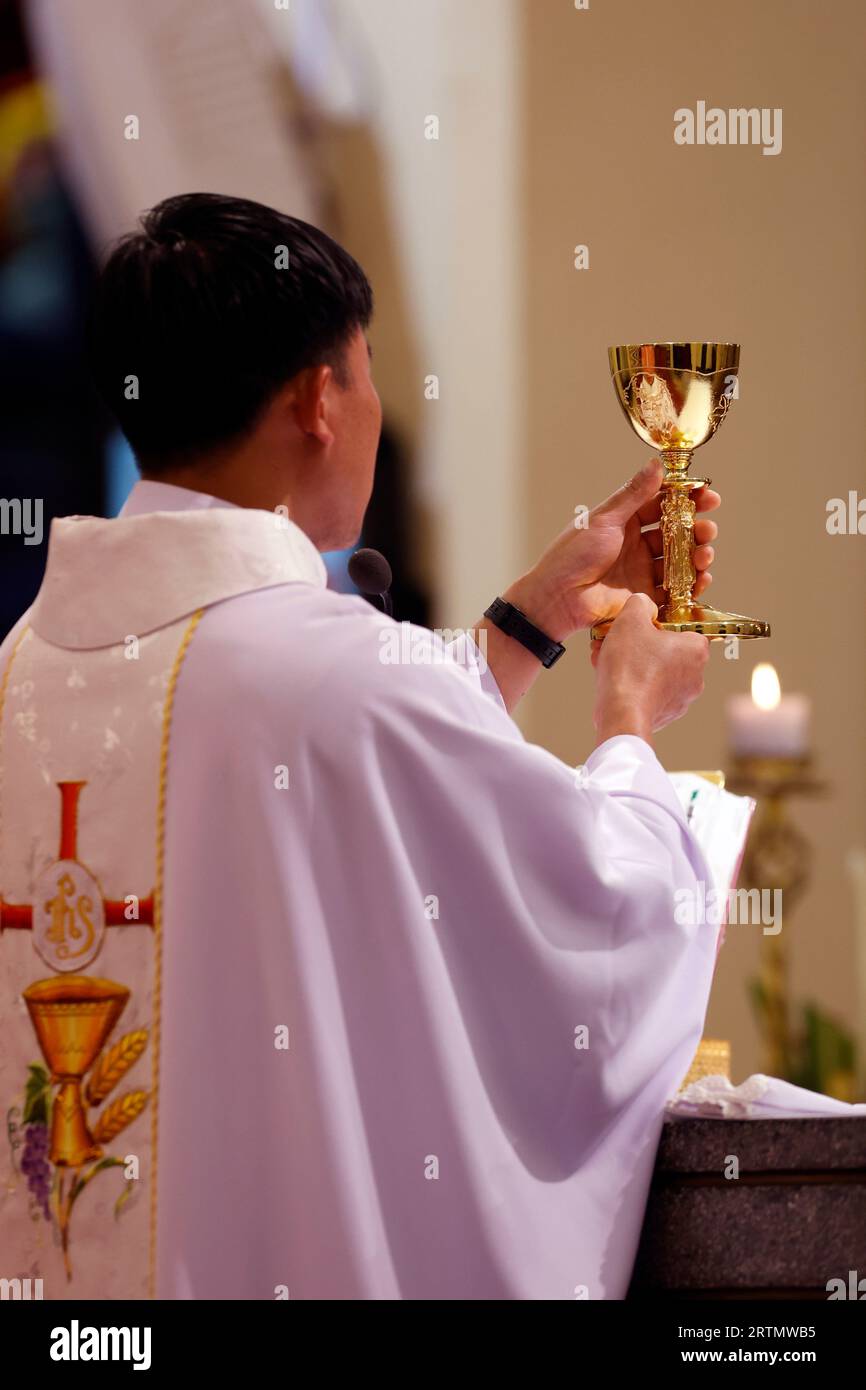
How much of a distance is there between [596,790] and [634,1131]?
1.00 ft

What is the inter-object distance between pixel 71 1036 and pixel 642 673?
0.67 metres

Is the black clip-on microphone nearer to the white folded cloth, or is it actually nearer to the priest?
the priest

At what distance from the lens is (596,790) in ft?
5.25

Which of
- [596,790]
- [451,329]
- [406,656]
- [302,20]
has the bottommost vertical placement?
[596,790]

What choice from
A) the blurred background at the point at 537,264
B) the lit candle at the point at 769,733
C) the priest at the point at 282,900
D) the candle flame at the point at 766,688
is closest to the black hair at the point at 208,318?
the priest at the point at 282,900

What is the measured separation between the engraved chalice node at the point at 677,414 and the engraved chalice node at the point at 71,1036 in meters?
0.76

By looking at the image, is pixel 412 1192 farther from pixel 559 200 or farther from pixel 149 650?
pixel 559 200

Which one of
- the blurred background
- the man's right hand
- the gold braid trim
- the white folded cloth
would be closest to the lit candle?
the blurred background

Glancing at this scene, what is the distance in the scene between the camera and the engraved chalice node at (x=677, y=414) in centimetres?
201

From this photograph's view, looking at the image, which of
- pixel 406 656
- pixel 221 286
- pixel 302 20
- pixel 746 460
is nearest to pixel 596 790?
pixel 406 656

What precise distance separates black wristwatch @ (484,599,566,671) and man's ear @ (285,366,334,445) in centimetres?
51

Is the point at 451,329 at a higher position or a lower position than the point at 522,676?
higher

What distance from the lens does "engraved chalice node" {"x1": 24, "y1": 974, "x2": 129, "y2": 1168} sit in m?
1.56

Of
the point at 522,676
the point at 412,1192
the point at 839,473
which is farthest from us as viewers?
the point at 839,473
